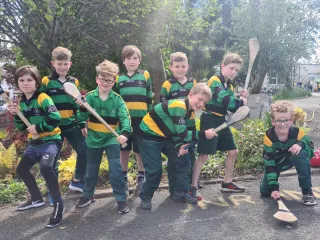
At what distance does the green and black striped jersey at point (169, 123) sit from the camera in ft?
11.6

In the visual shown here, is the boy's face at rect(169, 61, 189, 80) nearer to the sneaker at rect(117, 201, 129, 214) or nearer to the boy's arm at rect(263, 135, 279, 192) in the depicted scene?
the boy's arm at rect(263, 135, 279, 192)

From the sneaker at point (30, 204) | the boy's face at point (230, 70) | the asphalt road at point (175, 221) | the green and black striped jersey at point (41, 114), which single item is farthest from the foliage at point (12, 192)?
the boy's face at point (230, 70)

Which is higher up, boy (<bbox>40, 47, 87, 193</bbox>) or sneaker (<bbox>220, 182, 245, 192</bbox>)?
boy (<bbox>40, 47, 87, 193</bbox>)

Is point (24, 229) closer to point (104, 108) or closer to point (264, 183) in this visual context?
point (104, 108)

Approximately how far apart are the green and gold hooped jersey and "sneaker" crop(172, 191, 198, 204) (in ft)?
2.23

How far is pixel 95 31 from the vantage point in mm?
8148

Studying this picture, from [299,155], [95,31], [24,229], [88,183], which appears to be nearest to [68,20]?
[95,31]

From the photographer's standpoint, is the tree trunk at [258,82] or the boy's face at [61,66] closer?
the boy's face at [61,66]

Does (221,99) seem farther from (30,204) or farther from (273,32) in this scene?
(273,32)

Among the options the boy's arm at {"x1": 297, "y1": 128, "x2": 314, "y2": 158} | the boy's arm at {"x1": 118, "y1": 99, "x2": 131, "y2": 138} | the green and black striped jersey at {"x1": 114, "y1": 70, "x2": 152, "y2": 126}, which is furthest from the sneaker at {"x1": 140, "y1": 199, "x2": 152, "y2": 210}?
the boy's arm at {"x1": 297, "y1": 128, "x2": 314, "y2": 158}

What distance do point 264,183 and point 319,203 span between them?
2.03 ft

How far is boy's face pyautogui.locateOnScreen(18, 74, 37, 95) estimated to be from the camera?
3611mm

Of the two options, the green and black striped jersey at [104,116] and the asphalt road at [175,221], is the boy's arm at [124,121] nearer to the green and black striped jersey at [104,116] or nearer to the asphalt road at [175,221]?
the green and black striped jersey at [104,116]

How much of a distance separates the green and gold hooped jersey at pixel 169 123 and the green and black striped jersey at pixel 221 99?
0.43 metres
